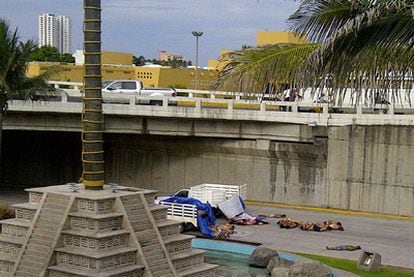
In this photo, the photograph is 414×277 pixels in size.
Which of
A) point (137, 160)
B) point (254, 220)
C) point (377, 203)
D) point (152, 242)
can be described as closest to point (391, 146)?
point (377, 203)

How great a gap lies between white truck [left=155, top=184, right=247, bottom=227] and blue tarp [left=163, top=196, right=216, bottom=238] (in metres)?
0.28

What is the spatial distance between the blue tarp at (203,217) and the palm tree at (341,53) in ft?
Answer: 47.0

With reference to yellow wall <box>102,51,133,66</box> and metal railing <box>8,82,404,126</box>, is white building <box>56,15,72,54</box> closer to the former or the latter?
yellow wall <box>102,51,133,66</box>

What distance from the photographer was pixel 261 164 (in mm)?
33406

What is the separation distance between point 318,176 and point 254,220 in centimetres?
553

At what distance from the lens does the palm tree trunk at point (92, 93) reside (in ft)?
42.3

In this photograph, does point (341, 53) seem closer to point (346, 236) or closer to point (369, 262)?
point (369, 262)

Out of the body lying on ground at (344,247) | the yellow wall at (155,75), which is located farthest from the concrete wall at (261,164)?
the yellow wall at (155,75)

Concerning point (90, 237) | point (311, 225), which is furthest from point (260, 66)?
point (311, 225)

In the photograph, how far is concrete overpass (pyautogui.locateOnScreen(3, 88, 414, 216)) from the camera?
97.6 ft

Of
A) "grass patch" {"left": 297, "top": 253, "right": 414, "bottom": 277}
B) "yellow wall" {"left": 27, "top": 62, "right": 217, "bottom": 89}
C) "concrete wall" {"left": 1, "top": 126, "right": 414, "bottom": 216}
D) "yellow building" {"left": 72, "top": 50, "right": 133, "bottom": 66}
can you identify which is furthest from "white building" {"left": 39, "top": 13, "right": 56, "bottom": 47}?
"grass patch" {"left": 297, "top": 253, "right": 414, "bottom": 277}

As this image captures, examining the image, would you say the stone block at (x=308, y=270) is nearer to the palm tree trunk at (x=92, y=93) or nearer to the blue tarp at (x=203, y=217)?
the palm tree trunk at (x=92, y=93)

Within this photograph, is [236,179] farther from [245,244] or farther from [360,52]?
[360,52]

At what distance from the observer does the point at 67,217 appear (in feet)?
42.0
